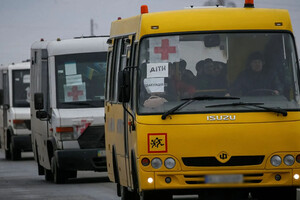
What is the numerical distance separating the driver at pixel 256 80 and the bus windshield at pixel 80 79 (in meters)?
8.63

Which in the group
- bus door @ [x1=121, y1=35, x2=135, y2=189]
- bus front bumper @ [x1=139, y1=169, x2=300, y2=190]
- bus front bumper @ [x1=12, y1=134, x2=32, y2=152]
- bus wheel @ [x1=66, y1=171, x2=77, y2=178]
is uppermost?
bus door @ [x1=121, y1=35, x2=135, y2=189]

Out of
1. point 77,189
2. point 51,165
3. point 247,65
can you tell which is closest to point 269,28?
point 247,65

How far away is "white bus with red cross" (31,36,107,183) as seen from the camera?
20.8m

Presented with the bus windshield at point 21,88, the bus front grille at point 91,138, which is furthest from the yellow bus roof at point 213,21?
the bus windshield at point 21,88

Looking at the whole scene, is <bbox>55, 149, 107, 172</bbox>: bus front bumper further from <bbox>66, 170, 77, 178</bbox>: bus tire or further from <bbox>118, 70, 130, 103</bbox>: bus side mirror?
<bbox>118, 70, 130, 103</bbox>: bus side mirror

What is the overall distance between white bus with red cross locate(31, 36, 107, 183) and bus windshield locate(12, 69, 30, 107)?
1044cm

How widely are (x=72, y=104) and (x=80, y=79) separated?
532mm

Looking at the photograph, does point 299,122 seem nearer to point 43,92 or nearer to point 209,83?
point 209,83

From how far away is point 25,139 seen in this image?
31281mm

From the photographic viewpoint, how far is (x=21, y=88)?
109 ft

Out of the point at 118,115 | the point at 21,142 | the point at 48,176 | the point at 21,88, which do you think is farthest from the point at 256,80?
the point at 21,88

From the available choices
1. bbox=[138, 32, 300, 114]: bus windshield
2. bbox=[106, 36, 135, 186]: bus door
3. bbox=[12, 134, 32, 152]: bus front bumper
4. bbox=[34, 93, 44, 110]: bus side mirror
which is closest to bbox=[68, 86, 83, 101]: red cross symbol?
bbox=[34, 93, 44, 110]: bus side mirror

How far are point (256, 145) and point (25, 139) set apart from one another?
19515mm

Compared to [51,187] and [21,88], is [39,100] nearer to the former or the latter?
[51,187]
